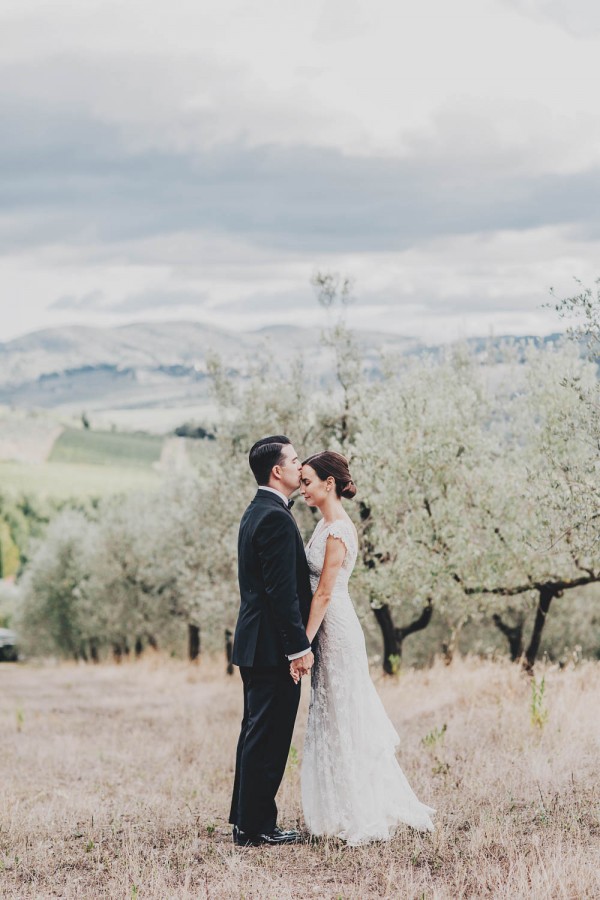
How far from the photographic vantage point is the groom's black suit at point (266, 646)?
7.60m

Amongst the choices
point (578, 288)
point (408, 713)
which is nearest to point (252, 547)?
point (578, 288)

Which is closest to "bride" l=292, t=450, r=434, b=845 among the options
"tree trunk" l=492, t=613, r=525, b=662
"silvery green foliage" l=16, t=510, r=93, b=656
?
"tree trunk" l=492, t=613, r=525, b=662

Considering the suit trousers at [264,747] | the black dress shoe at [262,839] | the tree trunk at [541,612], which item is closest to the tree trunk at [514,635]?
the tree trunk at [541,612]

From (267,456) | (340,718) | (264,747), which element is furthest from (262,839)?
(267,456)

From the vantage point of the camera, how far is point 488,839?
24.3 ft

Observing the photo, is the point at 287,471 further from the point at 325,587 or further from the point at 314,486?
the point at 325,587

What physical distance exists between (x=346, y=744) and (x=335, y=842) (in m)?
0.79

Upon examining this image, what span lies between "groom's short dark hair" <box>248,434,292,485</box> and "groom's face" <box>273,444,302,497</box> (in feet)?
0.12

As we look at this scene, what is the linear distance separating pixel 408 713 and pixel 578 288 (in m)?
7.90

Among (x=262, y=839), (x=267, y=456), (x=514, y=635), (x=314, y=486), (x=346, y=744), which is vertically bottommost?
(x=514, y=635)

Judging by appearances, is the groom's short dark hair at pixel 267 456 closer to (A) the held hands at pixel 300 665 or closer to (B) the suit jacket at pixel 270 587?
(B) the suit jacket at pixel 270 587

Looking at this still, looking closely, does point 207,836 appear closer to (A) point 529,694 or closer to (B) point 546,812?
(B) point 546,812

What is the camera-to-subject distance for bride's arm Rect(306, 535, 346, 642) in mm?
7891

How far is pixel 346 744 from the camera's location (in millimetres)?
7879
